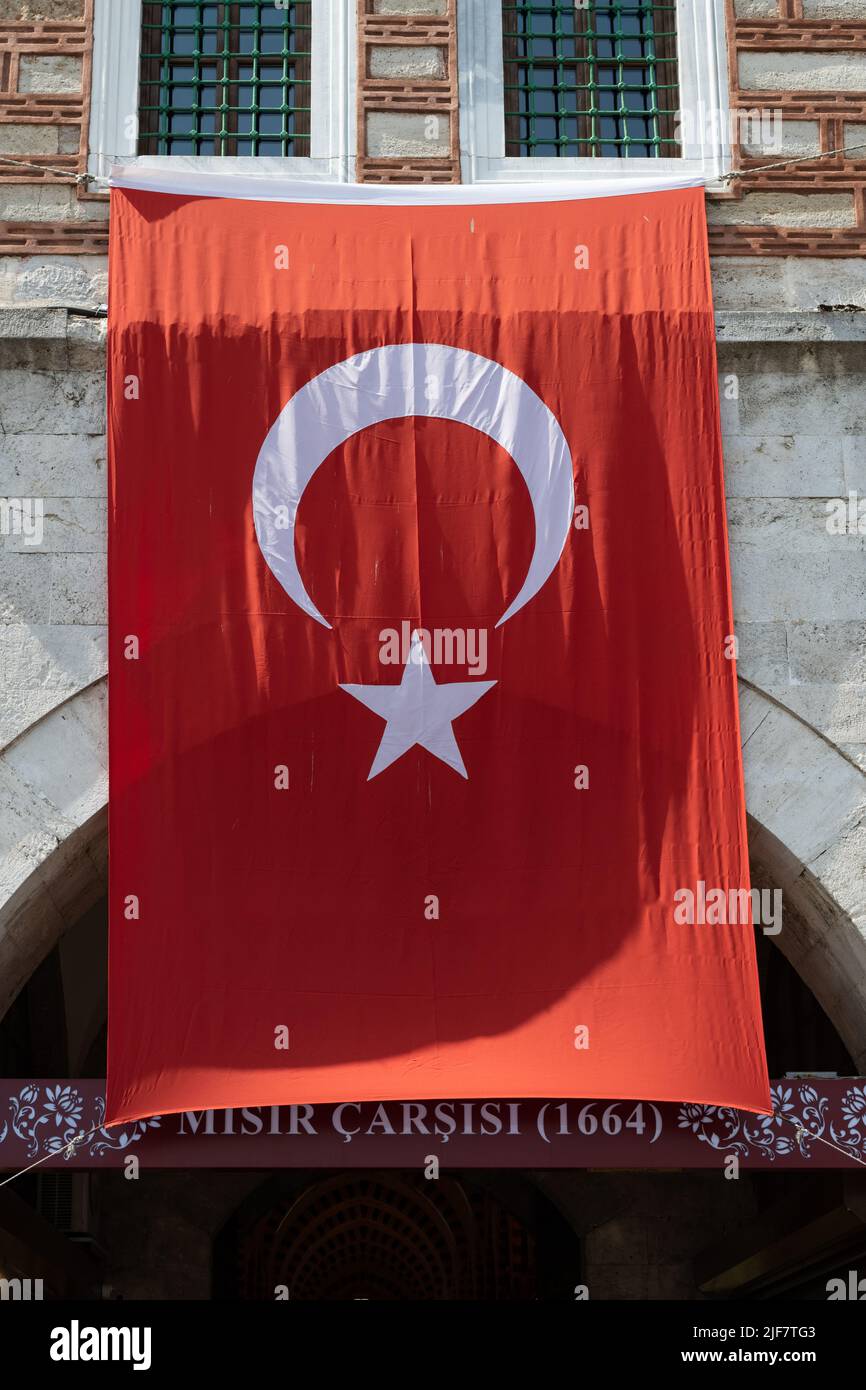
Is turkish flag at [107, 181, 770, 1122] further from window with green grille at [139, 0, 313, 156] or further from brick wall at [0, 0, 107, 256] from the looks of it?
window with green grille at [139, 0, 313, 156]

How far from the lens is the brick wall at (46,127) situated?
7793 mm

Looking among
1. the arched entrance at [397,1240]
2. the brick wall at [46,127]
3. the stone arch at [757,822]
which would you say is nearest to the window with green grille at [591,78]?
the brick wall at [46,127]

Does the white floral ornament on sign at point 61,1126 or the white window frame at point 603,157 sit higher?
the white window frame at point 603,157

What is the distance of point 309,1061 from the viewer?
6453 millimetres

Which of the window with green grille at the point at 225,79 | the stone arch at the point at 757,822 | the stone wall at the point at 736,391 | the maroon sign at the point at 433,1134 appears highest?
the window with green grille at the point at 225,79

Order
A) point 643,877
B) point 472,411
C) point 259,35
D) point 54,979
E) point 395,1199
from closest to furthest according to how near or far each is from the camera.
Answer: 1. point 643,877
2. point 472,411
3. point 259,35
4. point 54,979
5. point 395,1199

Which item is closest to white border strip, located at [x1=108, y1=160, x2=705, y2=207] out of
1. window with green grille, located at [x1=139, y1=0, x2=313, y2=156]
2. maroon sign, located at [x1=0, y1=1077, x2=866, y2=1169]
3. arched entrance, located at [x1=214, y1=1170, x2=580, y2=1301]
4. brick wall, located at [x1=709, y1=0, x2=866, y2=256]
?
brick wall, located at [x1=709, y1=0, x2=866, y2=256]

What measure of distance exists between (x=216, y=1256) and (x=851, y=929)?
18.3 feet

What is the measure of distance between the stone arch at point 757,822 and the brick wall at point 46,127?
220 centimetres

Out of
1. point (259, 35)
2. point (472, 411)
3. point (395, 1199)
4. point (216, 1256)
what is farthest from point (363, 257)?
point (395, 1199)

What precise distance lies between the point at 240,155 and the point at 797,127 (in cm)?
265

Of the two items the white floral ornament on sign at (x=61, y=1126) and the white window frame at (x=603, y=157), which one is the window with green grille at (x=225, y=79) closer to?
the white window frame at (x=603, y=157)

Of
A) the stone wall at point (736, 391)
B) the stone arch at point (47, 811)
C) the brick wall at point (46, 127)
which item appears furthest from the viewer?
the brick wall at point (46, 127)

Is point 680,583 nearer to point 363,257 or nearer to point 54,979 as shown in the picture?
point 363,257
